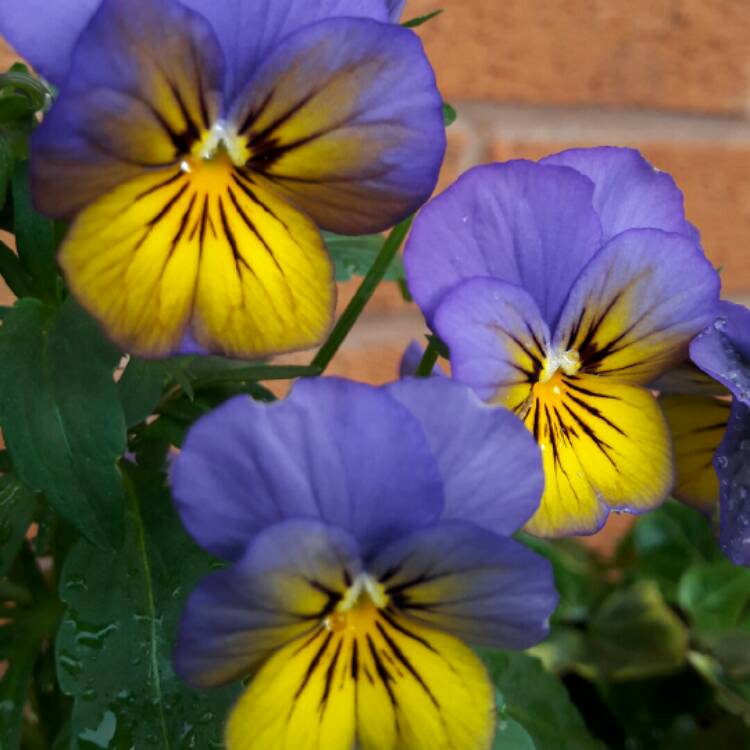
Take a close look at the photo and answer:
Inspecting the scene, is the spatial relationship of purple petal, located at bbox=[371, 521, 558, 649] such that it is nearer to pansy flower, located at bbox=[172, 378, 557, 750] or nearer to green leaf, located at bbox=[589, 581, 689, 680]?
pansy flower, located at bbox=[172, 378, 557, 750]

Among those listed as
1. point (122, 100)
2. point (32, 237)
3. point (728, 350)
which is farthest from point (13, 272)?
point (728, 350)

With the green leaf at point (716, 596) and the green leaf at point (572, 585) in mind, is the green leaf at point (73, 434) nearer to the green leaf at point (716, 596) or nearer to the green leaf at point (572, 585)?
the green leaf at point (572, 585)

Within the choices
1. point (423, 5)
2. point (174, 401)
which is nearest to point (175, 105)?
point (174, 401)

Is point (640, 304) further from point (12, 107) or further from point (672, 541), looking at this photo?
point (672, 541)

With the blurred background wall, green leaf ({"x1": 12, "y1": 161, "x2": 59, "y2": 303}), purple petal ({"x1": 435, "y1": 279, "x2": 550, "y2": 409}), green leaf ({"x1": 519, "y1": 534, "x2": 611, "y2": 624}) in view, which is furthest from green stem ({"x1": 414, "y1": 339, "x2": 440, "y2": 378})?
the blurred background wall

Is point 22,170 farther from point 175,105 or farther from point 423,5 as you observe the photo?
point 423,5

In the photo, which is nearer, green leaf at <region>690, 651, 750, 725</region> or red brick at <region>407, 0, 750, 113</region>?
green leaf at <region>690, 651, 750, 725</region>
